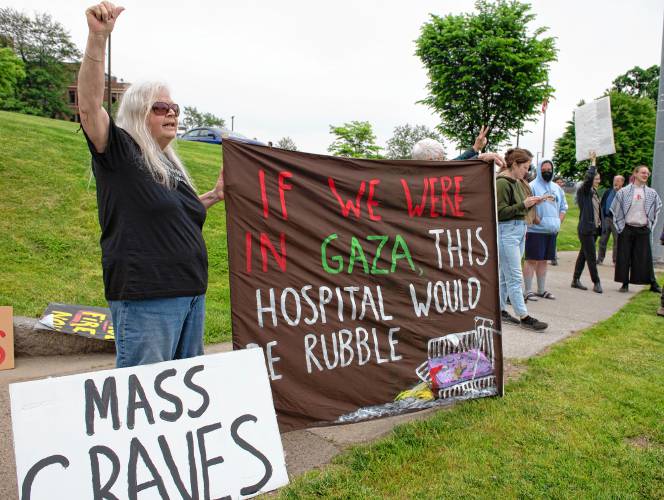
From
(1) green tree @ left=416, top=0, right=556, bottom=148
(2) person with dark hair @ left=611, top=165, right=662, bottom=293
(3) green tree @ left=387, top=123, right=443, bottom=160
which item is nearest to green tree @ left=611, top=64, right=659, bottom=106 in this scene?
(3) green tree @ left=387, top=123, right=443, bottom=160

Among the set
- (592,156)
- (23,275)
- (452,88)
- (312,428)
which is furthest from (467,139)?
(312,428)

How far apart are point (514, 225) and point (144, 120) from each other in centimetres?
433

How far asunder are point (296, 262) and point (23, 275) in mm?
4027

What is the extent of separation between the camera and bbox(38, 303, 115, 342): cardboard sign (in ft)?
13.8

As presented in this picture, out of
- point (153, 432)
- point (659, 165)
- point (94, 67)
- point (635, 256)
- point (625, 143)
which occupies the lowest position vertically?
point (153, 432)

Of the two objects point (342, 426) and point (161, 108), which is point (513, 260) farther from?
point (161, 108)

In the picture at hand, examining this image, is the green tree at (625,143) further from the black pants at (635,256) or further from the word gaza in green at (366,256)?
the word gaza in green at (366,256)

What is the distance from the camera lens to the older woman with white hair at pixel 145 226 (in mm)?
2025

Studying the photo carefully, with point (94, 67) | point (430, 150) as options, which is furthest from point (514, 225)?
point (94, 67)

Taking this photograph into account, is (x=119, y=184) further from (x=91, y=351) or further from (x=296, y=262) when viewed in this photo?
(x=91, y=351)

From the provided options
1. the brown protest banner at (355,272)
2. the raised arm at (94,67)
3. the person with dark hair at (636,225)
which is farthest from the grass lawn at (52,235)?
the person with dark hair at (636,225)

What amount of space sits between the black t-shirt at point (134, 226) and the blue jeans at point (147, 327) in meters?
0.06

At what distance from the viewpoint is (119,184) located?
2025 millimetres

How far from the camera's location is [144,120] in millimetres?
2174
